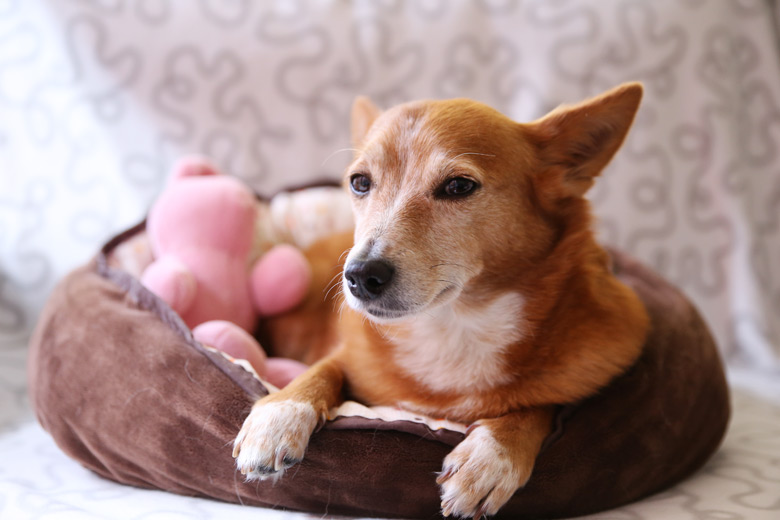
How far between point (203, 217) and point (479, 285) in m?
0.98

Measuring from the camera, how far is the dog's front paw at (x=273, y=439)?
1.32 meters

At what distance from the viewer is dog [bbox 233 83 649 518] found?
1.40m

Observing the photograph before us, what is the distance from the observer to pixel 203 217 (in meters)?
2.06

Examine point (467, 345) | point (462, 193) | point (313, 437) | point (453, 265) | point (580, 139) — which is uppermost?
point (580, 139)

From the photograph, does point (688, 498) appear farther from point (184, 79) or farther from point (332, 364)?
point (184, 79)

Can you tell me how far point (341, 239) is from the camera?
2.40 m

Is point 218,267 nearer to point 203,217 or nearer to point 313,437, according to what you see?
point 203,217

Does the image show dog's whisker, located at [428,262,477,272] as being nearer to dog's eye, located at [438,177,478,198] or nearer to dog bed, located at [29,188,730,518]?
dog's eye, located at [438,177,478,198]

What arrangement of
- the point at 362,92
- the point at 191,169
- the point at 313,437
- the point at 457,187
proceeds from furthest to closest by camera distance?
the point at 362,92, the point at 191,169, the point at 457,187, the point at 313,437

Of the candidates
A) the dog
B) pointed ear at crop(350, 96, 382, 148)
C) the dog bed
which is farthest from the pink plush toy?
pointed ear at crop(350, 96, 382, 148)

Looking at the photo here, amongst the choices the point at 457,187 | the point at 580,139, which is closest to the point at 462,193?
the point at 457,187

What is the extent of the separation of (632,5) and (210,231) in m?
2.19

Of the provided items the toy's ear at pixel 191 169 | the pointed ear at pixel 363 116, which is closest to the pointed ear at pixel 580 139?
the pointed ear at pixel 363 116

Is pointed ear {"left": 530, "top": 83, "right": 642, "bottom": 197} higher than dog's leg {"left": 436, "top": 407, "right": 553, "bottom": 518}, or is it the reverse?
pointed ear {"left": 530, "top": 83, "right": 642, "bottom": 197}
